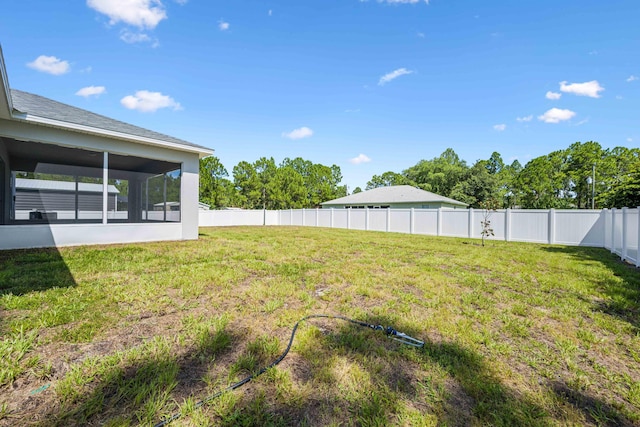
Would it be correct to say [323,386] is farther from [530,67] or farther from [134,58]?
[530,67]

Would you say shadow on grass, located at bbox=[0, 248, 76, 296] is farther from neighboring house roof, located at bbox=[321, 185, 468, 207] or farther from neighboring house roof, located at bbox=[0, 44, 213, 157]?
neighboring house roof, located at bbox=[321, 185, 468, 207]

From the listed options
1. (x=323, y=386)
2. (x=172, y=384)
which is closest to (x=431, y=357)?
(x=323, y=386)

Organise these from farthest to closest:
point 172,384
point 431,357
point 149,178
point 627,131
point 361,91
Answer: point 627,131 < point 361,91 < point 149,178 < point 431,357 < point 172,384

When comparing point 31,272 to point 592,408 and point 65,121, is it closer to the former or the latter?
point 65,121

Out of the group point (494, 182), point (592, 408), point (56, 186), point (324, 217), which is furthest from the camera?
point (494, 182)

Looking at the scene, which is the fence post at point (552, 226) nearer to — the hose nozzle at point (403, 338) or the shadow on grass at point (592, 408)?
the shadow on grass at point (592, 408)

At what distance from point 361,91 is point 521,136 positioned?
73.1ft

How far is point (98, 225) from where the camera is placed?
702cm

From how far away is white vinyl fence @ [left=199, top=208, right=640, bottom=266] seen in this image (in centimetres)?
669

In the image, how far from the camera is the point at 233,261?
5.43 meters

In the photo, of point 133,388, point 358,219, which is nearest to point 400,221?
point 358,219

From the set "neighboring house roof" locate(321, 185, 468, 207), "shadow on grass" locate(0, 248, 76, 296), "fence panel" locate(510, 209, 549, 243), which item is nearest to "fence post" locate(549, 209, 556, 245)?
"fence panel" locate(510, 209, 549, 243)

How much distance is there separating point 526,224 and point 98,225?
578 inches

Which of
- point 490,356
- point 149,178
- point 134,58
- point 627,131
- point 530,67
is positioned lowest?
point 490,356
